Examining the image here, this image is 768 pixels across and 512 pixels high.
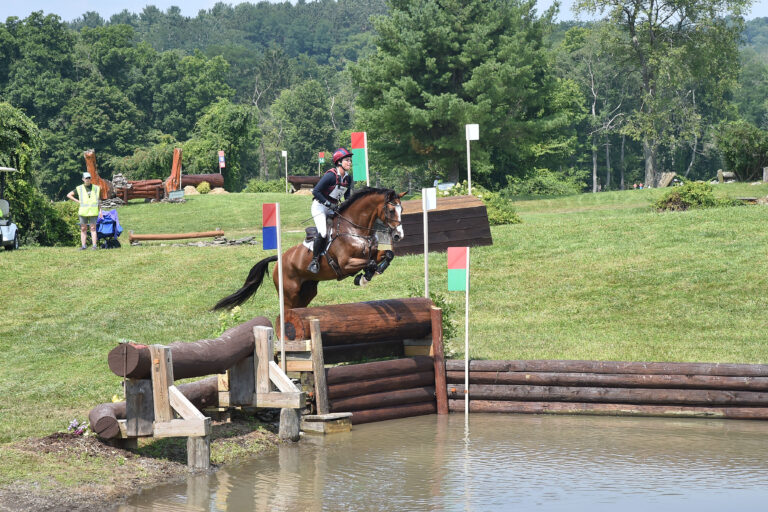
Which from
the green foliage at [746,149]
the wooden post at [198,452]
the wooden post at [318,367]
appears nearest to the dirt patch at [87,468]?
the wooden post at [198,452]

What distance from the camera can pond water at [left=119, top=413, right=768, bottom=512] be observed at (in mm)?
8016

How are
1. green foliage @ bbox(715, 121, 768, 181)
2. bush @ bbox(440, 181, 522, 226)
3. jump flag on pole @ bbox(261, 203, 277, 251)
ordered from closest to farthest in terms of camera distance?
jump flag on pole @ bbox(261, 203, 277, 251), bush @ bbox(440, 181, 522, 226), green foliage @ bbox(715, 121, 768, 181)

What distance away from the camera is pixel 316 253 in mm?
12523

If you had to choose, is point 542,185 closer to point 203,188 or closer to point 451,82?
point 451,82

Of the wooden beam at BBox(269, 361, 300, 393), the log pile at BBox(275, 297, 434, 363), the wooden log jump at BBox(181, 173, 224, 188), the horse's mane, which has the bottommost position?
the wooden beam at BBox(269, 361, 300, 393)

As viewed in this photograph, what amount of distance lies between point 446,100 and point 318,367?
31521 mm

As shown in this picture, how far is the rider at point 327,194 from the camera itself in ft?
41.0

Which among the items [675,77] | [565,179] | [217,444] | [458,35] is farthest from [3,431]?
[565,179]

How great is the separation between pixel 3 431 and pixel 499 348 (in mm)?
7615

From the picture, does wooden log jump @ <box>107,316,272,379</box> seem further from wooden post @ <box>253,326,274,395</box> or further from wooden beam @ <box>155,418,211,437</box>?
wooden beam @ <box>155,418,211,437</box>

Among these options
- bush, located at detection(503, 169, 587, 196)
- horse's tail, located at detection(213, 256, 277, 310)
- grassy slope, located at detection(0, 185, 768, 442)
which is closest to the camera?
horse's tail, located at detection(213, 256, 277, 310)

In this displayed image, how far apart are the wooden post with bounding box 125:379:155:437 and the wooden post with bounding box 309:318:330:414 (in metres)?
2.64

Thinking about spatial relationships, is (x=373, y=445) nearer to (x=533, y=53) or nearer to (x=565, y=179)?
(x=533, y=53)

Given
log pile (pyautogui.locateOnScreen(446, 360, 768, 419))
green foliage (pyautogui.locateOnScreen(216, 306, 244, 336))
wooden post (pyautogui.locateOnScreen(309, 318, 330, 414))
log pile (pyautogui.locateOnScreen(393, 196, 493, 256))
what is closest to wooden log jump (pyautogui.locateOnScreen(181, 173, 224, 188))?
log pile (pyautogui.locateOnScreen(393, 196, 493, 256))
